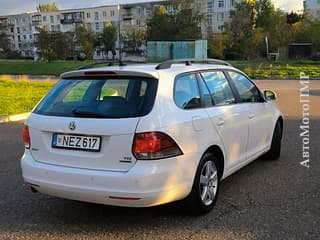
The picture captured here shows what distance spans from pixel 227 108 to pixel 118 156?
166 centimetres

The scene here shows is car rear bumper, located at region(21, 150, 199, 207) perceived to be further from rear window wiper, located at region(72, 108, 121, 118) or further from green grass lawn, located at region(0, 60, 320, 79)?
green grass lawn, located at region(0, 60, 320, 79)

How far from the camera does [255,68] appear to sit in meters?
31.9

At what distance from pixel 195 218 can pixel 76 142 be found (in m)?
1.41

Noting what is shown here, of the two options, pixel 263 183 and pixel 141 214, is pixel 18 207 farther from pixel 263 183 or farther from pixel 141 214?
pixel 263 183

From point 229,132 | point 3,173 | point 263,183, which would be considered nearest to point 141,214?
point 229,132

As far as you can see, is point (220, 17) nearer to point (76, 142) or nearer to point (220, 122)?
point (220, 122)

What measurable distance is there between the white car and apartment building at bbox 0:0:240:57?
9179 cm

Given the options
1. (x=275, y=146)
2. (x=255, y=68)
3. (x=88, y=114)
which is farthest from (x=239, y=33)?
(x=88, y=114)

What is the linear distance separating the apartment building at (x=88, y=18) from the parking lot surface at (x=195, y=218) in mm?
91066

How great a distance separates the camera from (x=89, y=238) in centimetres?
384

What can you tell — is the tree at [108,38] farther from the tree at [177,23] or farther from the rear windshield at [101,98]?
the rear windshield at [101,98]

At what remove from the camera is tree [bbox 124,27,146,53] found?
255ft

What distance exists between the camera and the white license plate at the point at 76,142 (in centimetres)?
383

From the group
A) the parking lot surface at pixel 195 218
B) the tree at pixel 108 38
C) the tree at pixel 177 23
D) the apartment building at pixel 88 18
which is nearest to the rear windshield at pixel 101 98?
the parking lot surface at pixel 195 218
